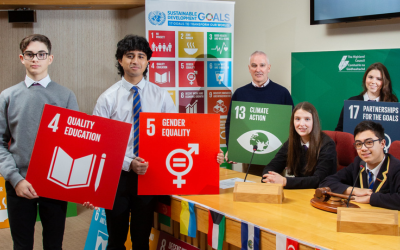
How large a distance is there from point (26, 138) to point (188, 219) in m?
0.96

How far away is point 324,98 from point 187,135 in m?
2.17

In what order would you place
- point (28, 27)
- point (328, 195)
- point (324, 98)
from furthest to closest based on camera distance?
point (28, 27) → point (324, 98) → point (328, 195)

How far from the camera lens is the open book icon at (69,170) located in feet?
6.11

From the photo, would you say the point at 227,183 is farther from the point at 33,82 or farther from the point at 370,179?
the point at 33,82

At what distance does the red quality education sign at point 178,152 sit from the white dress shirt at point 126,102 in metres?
0.14

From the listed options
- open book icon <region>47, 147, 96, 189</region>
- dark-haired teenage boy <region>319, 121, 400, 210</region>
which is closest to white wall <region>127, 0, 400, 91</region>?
dark-haired teenage boy <region>319, 121, 400, 210</region>

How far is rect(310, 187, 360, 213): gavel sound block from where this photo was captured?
175 centimetres

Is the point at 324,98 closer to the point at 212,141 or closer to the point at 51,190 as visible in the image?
the point at 212,141

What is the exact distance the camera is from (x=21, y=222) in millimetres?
1866

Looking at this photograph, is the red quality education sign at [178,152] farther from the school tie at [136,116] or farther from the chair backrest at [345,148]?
the chair backrest at [345,148]

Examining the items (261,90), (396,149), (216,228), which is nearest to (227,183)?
(216,228)

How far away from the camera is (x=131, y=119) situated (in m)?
2.11

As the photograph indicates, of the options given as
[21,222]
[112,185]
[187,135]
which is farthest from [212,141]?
[21,222]

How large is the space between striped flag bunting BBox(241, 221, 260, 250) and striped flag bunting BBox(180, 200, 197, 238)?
37cm
